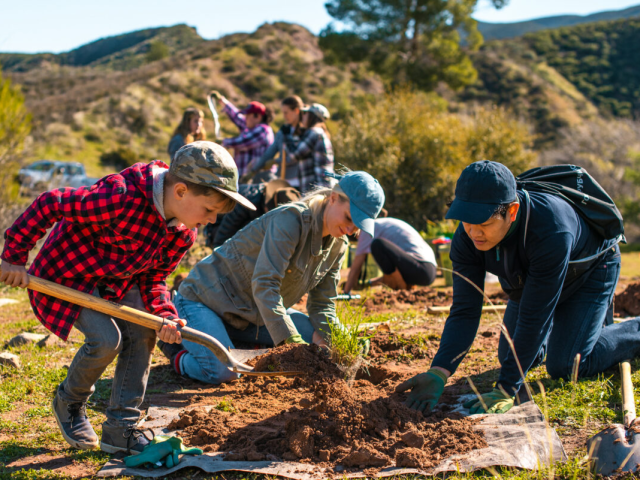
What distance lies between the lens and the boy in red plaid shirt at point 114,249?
2.49m

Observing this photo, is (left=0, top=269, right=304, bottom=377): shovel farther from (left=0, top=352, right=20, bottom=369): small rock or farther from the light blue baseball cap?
(left=0, top=352, right=20, bottom=369): small rock

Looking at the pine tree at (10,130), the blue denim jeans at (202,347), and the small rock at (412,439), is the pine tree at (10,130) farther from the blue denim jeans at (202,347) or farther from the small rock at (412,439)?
the small rock at (412,439)

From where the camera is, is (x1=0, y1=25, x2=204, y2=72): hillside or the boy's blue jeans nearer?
the boy's blue jeans

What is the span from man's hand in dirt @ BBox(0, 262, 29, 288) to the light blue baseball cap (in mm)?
1744

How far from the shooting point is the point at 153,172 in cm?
263

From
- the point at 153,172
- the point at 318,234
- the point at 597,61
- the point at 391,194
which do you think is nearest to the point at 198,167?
the point at 153,172

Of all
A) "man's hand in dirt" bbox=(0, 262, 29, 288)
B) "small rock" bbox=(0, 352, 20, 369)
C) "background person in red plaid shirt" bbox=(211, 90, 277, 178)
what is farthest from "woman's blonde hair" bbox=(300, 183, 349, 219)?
"background person in red plaid shirt" bbox=(211, 90, 277, 178)

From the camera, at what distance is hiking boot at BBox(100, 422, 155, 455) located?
2719 millimetres

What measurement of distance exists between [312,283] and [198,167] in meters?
1.63

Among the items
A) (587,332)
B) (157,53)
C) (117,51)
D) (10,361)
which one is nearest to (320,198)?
(587,332)

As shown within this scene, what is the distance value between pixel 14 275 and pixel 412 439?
76.7 inches

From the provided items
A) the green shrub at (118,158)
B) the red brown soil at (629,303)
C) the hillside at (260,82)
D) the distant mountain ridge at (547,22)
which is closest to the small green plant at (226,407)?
the red brown soil at (629,303)

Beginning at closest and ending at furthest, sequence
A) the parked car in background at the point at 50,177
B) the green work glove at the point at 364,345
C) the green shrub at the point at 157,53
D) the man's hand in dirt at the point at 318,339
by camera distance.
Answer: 1. the green work glove at the point at 364,345
2. the man's hand in dirt at the point at 318,339
3. the parked car in background at the point at 50,177
4. the green shrub at the point at 157,53

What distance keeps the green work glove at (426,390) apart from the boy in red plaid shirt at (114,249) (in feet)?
4.39
